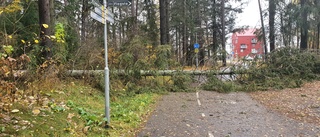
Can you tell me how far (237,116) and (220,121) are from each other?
796mm

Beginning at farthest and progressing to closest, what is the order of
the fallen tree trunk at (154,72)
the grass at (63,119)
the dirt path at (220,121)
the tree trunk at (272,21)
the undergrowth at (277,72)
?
the tree trunk at (272,21), the undergrowth at (277,72), the fallen tree trunk at (154,72), the dirt path at (220,121), the grass at (63,119)

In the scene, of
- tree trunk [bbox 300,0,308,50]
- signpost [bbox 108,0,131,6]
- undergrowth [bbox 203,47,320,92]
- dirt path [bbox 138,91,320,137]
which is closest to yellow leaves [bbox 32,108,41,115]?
dirt path [bbox 138,91,320,137]

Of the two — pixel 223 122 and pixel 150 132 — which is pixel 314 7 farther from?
pixel 150 132

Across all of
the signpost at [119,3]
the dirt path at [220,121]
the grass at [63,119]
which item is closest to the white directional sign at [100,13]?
the signpost at [119,3]

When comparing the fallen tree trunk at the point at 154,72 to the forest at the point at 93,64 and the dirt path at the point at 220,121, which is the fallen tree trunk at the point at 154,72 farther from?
the dirt path at the point at 220,121

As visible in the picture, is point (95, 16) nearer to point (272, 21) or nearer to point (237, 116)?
point (237, 116)

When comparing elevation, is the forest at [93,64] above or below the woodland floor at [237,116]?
above

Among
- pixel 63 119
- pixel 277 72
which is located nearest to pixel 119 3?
pixel 63 119

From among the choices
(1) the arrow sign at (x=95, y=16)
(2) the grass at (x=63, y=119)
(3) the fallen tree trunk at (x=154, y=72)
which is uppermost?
(1) the arrow sign at (x=95, y=16)

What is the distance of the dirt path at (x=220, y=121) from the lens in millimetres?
5574

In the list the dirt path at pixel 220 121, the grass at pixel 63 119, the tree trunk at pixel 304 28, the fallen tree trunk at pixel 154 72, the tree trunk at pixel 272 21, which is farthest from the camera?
the tree trunk at pixel 272 21

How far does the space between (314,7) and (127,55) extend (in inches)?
621

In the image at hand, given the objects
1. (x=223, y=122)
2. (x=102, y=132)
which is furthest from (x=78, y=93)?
(x=223, y=122)

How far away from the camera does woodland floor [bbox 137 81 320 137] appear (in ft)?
18.5
